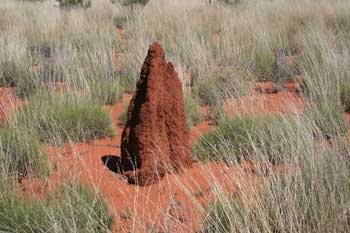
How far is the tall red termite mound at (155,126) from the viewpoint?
431 centimetres

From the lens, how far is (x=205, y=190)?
3977 millimetres

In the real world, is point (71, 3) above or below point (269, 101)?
above

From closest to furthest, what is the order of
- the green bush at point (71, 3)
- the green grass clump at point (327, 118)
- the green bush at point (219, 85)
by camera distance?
the green grass clump at point (327, 118) < the green bush at point (219, 85) < the green bush at point (71, 3)

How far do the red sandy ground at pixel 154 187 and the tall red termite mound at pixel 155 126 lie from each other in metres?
0.14

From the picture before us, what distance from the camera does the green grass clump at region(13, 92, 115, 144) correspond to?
5312 mm

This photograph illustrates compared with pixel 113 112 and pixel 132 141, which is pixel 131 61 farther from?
pixel 132 141

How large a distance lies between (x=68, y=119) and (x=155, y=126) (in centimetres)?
147

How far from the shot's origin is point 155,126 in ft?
14.5

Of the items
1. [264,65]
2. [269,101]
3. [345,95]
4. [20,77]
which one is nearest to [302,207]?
[345,95]

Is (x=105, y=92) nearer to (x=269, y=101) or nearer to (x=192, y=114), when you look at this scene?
(x=192, y=114)

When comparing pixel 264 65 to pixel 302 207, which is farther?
pixel 264 65

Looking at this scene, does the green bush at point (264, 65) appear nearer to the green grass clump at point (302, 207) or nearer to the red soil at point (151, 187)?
the red soil at point (151, 187)

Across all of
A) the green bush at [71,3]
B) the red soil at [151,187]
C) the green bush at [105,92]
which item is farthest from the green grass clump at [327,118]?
the green bush at [71,3]

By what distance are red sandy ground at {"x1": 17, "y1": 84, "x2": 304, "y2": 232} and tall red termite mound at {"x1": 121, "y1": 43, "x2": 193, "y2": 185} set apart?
0.14 metres
